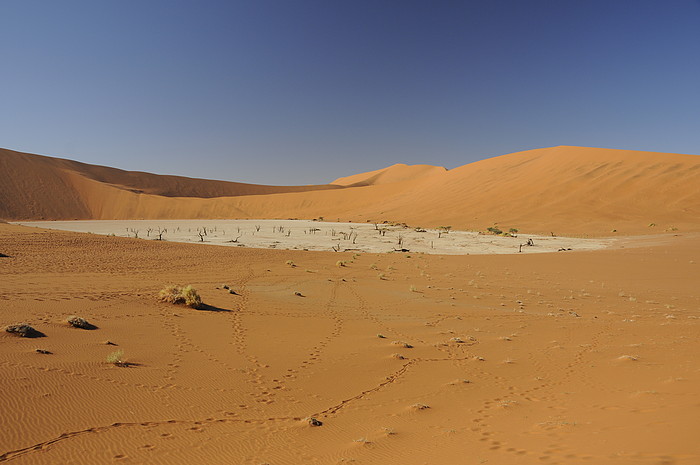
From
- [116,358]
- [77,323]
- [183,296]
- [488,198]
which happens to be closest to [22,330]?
[77,323]

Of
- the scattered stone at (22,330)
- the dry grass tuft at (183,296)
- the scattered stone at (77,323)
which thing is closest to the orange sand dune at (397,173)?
the dry grass tuft at (183,296)

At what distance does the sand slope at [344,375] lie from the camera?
3.98m

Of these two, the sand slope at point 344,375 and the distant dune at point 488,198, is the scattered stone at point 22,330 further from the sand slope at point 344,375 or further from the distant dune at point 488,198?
the distant dune at point 488,198

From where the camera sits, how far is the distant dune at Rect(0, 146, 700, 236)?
42.6 meters

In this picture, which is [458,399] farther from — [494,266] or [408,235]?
[408,235]

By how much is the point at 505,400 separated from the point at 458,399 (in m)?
0.63

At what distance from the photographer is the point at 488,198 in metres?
55.9

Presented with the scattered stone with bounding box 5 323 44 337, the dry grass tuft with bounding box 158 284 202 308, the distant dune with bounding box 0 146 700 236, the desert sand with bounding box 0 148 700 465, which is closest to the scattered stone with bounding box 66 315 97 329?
the desert sand with bounding box 0 148 700 465

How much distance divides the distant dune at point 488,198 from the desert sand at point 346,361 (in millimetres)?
24632

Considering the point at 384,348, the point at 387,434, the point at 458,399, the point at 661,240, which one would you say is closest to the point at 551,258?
the point at 661,240

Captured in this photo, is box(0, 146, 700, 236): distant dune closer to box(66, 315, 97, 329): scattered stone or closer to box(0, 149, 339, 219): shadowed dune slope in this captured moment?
box(0, 149, 339, 219): shadowed dune slope

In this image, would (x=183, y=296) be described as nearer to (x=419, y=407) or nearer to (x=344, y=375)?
(x=344, y=375)

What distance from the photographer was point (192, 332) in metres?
8.05

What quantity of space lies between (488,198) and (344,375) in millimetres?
53454
